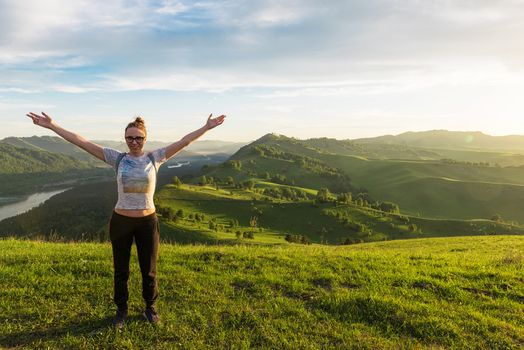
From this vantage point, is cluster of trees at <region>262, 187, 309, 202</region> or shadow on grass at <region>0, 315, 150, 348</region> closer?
shadow on grass at <region>0, 315, 150, 348</region>

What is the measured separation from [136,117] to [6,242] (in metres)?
12.4

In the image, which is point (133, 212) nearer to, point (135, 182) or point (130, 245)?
point (135, 182)

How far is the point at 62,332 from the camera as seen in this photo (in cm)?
739

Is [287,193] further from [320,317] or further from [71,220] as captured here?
[320,317]

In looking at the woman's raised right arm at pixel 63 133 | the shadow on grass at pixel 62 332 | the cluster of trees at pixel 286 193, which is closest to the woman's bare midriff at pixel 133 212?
the woman's raised right arm at pixel 63 133

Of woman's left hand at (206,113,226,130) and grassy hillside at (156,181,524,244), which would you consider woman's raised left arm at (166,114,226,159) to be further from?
grassy hillside at (156,181,524,244)

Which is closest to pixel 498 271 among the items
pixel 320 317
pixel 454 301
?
pixel 454 301

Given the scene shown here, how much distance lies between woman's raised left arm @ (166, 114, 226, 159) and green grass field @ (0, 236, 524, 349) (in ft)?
11.8

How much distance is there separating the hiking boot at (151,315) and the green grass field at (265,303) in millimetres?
204

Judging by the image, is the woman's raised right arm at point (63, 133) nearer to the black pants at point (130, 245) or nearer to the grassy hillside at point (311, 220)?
the black pants at point (130, 245)

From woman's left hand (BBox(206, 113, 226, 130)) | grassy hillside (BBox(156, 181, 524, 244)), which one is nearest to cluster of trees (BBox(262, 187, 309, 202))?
grassy hillside (BBox(156, 181, 524, 244))

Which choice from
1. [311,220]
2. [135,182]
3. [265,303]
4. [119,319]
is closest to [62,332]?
[119,319]

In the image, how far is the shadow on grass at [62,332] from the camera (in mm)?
7057

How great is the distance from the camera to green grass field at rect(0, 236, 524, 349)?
7391 millimetres
